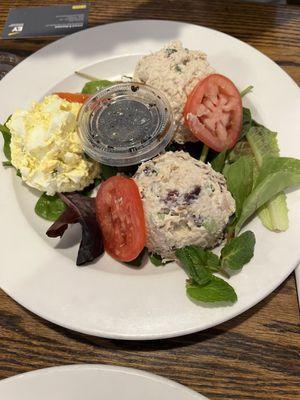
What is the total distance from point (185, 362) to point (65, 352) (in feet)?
1.44

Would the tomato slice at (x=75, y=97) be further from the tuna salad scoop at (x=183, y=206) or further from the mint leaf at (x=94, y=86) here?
the tuna salad scoop at (x=183, y=206)

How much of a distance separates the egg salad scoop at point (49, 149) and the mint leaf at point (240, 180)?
0.64 metres

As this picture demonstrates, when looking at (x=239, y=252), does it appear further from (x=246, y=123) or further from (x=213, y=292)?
(x=246, y=123)

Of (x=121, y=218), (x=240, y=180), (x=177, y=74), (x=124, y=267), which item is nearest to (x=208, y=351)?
(x=124, y=267)

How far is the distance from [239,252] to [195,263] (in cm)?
16

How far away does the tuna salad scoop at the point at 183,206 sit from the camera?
1808 millimetres

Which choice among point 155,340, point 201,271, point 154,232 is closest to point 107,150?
point 154,232

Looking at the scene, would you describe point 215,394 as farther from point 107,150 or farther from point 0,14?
point 0,14

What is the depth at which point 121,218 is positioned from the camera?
1.87 m

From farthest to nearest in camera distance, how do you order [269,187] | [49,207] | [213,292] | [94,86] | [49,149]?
[94,86] < [49,207] < [49,149] < [269,187] < [213,292]

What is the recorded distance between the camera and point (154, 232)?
6.03 feet

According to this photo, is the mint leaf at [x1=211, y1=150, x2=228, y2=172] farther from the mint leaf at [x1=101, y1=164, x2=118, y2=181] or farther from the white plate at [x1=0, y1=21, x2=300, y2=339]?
the mint leaf at [x1=101, y1=164, x2=118, y2=181]

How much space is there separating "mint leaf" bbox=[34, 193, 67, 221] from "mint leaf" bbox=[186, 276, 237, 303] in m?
0.74

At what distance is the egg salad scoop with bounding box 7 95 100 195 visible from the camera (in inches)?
79.8
